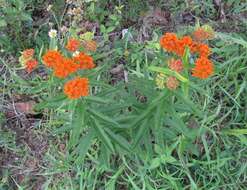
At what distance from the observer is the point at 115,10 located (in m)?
3.12

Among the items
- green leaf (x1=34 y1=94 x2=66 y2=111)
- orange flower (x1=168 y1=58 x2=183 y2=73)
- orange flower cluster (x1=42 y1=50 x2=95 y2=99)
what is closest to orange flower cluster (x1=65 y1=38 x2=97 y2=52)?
orange flower cluster (x1=42 y1=50 x2=95 y2=99)

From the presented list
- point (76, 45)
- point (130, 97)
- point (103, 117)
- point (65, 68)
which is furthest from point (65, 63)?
point (130, 97)

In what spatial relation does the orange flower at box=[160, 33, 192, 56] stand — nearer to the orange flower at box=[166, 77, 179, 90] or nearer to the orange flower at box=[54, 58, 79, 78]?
the orange flower at box=[166, 77, 179, 90]

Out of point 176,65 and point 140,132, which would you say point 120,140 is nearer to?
point 140,132

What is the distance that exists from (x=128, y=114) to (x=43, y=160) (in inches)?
29.5

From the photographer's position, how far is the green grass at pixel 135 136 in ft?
6.98

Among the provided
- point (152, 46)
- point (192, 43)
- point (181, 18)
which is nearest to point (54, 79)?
point (192, 43)

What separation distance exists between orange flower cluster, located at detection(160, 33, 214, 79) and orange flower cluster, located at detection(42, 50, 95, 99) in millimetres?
333

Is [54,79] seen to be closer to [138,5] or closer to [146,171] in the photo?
[146,171]

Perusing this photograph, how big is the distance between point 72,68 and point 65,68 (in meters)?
0.03

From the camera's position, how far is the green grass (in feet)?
6.98

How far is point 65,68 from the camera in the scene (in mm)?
1792

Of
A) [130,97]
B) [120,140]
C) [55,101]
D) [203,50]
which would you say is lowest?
[120,140]

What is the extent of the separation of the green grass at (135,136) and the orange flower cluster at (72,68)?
137mm
